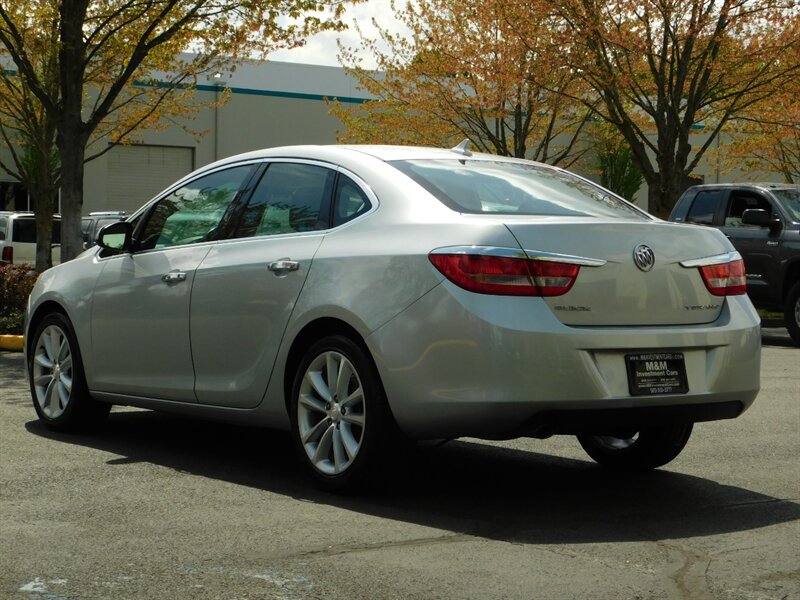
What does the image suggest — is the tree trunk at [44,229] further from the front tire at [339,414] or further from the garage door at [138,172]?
the front tire at [339,414]

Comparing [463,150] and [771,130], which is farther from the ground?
[771,130]

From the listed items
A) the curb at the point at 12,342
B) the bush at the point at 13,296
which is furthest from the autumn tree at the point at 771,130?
the curb at the point at 12,342

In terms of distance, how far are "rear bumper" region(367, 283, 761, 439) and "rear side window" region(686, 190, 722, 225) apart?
41.7 ft

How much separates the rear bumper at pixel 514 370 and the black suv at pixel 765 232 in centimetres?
1145

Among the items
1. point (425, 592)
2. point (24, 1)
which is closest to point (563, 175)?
point (425, 592)

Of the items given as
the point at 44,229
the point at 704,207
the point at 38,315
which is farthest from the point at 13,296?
the point at 44,229

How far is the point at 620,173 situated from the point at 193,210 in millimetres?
45555

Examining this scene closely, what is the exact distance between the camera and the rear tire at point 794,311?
677 inches

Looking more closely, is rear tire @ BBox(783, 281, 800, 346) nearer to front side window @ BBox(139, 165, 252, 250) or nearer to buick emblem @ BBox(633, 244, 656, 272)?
front side window @ BBox(139, 165, 252, 250)

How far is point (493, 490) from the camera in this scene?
6.69 meters

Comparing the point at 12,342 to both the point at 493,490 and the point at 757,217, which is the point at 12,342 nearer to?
the point at 757,217

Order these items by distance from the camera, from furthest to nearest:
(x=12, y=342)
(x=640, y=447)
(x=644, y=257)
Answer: (x=12, y=342)
(x=640, y=447)
(x=644, y=257)

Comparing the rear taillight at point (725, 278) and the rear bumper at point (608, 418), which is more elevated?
the rear taillight at point (725, 278)

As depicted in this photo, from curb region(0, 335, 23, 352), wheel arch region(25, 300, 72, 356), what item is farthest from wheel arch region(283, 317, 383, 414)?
Result: curb region(0, 335, 23, 352)
